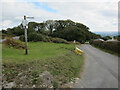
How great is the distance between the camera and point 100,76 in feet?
12.8

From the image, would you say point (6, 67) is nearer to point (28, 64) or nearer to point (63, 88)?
point (28, 64)

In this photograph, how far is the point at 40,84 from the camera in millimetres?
3982

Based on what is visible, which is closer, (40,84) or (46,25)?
(40,84)

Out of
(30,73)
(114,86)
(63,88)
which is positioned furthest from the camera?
(30,73)

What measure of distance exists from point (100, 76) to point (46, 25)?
1436 inches

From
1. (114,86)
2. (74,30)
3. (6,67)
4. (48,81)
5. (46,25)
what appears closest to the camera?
(114,86)

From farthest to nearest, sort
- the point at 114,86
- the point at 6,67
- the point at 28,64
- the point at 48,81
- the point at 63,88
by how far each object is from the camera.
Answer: the point at 28,64, the point at 6,67, the point at 48,81, the point at 63,88, the point at 114,86

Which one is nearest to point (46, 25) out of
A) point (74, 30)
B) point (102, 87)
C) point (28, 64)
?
point (74, 30)

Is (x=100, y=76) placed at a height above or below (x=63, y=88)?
above

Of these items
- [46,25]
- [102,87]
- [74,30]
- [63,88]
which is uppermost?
[46,25]

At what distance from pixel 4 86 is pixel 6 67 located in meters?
1.61

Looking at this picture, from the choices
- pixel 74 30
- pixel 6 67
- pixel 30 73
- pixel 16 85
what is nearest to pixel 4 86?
pixel 16 85

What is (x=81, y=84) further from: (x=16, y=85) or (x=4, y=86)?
(x=4, y=86)

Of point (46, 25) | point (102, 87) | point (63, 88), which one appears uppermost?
point (46, 25)
